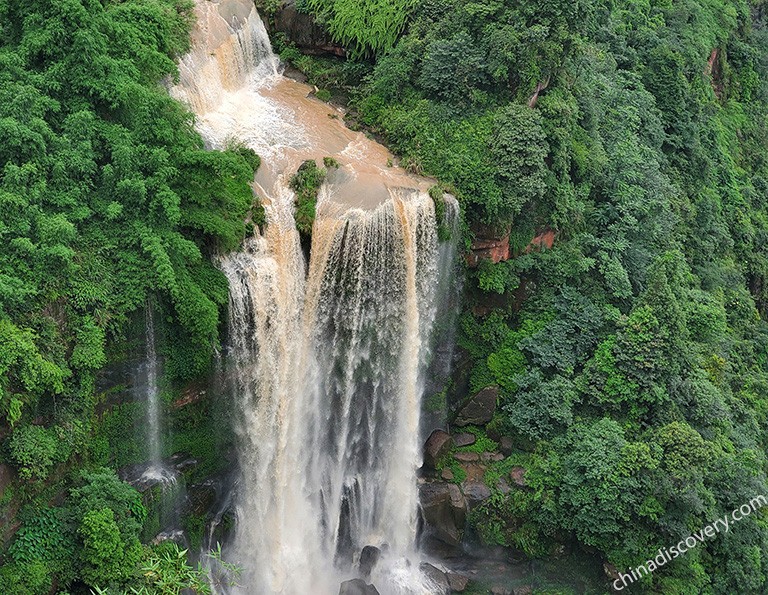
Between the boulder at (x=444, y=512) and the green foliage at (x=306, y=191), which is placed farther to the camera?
Answer: the boulder at (x=444, y=512)

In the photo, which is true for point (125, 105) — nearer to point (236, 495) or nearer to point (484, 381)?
point (236, 495)

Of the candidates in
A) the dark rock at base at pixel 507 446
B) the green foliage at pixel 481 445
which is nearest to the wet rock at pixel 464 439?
the green foliage at pixel 481 445

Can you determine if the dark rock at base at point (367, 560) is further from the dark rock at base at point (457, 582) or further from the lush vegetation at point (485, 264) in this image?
the lush vegetation at point (485, 264)

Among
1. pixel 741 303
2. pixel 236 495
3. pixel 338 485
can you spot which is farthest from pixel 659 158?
pixel 236 495

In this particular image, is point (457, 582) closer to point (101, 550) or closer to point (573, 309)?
point (573, 309)

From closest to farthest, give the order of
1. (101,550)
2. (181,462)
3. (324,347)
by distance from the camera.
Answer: (101,550) < (181,462) < (324,347)

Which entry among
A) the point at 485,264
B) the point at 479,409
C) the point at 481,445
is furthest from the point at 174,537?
the point at 485,264

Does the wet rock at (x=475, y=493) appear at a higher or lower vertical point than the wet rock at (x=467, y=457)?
lower
